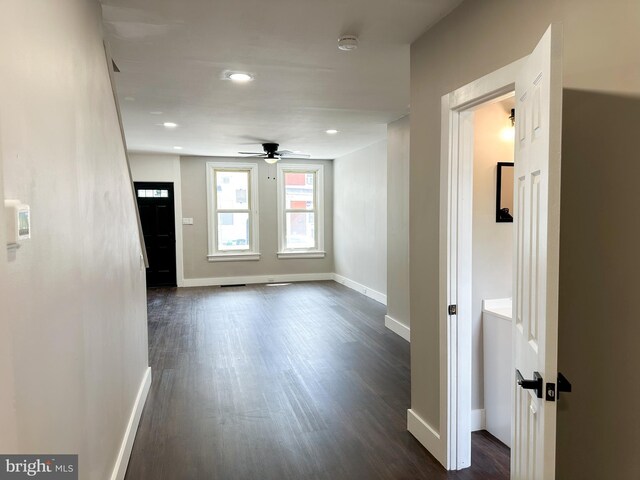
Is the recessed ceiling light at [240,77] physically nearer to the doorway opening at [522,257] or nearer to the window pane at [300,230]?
the doorway opening at [522,257]

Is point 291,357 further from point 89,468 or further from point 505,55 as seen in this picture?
point 505,55

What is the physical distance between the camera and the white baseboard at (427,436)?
2.43 metres

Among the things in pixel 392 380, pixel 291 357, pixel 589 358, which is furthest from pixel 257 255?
pixel 589 358

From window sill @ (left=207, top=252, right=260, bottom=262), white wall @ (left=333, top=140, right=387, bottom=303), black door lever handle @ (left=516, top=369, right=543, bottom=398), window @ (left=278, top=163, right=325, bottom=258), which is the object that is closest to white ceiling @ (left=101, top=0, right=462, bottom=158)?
white wall @ (left=333, top=140, right=387, bottom=303)

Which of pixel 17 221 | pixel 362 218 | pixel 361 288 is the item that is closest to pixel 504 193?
pixel 17 221

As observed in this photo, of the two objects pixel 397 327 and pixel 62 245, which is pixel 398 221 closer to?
pixel 397 327

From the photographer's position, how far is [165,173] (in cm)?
809

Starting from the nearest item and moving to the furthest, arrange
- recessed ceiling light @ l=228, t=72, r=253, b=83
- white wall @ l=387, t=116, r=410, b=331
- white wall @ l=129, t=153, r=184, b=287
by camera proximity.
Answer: recessed ceiling light @ l=228, t=72, r=253, b=83 < white wall @ l=387, t=116, r=410, b=331 < white wall @ l=129, t=153, r=184, b=287

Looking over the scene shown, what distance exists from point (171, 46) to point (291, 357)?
298 cm

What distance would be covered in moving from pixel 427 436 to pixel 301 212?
21.9ft

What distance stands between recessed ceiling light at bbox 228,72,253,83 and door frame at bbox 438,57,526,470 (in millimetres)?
1657

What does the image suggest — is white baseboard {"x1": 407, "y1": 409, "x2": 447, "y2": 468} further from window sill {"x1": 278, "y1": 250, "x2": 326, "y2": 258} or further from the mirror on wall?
window sill {"x1": 278, "y1": 250, "x2": 326, "y2": 258}

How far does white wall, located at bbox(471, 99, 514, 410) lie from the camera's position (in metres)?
2.78

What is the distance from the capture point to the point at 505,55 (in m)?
1.88
